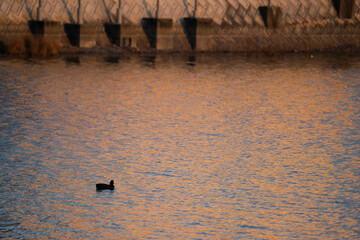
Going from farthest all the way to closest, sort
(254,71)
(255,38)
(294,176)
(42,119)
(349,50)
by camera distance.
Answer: (349,50) < (255,38) < (254,71) < (42,119) < (294,176)

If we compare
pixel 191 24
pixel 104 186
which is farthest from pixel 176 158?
pixel 191 24

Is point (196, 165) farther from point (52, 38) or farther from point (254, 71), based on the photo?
point (52, 38)

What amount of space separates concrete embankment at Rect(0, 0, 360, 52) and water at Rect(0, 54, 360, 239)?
488 inches

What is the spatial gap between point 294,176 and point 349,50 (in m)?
36.6

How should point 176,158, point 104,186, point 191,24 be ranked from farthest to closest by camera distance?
1. point 191,24
2. point 176,158
3. point 104,186

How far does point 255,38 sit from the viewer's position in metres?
43.8

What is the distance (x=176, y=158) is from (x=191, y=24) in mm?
28564

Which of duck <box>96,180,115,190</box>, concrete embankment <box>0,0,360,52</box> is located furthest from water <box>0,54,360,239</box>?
concrete embankment <box>0,0,360,52</box>

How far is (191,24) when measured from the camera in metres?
40.5

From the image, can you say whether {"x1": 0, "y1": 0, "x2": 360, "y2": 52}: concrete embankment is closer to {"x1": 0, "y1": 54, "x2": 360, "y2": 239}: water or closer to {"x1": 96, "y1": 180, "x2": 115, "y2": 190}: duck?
{"x1": 0, "y1": 54, "x2": 360, "y2": 239}: water

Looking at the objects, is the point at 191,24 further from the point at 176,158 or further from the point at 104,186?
the point at 104,186

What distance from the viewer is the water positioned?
9.05 m

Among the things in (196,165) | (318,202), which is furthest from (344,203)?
(196,165)

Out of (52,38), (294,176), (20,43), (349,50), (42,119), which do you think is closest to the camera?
(294,176)
